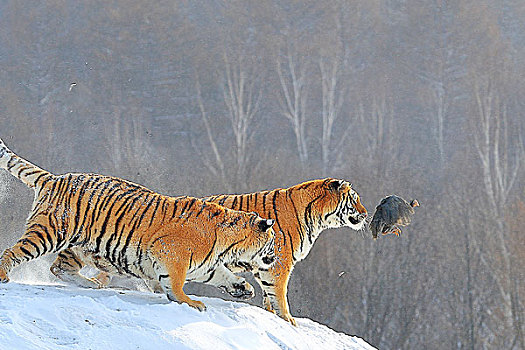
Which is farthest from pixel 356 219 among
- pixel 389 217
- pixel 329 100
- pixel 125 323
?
pixel 329 100

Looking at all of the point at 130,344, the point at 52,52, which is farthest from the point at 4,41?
the point at 130,344

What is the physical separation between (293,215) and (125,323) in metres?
2.00

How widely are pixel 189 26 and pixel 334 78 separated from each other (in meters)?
3.27

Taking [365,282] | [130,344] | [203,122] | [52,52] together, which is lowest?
[365,282]

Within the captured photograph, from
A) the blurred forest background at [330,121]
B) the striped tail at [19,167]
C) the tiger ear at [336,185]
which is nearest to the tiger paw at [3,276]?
the striped tail at [19,167]

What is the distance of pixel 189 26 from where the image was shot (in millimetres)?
12484

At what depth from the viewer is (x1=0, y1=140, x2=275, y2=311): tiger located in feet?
11.3

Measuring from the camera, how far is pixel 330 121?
37.7ft

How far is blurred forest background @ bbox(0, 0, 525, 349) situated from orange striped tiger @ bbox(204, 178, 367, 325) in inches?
219

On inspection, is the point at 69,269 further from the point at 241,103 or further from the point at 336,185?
the point at 241,103

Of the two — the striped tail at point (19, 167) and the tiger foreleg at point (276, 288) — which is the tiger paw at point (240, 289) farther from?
the striped tail at point (19, 167)

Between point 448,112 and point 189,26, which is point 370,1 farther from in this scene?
point 189,26

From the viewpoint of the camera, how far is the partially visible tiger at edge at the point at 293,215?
4.30 metres

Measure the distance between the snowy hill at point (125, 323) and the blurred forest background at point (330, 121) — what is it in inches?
261
